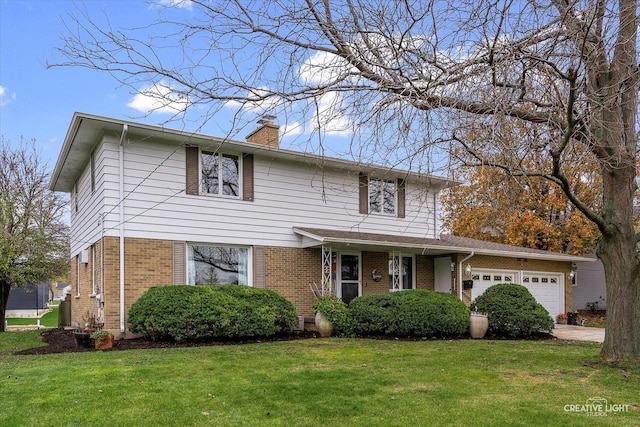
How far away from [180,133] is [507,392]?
851cm

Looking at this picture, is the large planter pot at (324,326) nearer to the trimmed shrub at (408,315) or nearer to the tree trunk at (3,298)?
the trimmed shrub at (408,315)

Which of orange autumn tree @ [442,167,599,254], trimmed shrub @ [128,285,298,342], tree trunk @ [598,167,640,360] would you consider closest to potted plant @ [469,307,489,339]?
tree trunk @ [598,167,640,360]

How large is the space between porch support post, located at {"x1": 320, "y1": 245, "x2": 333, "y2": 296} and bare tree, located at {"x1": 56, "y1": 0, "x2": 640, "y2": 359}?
24.4ft

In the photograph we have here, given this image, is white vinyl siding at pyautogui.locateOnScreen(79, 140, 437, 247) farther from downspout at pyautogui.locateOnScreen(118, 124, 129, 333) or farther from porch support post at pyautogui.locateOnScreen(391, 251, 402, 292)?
porch support post at pyautogui.locateOnScreen(391, 251, 402, 292)

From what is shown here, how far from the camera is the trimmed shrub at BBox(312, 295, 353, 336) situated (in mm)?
12164

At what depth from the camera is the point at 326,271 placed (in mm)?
13758

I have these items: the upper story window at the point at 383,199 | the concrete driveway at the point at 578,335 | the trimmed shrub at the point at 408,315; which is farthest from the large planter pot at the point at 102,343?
the concrete driveway at the point at 578,335

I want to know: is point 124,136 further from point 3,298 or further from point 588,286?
point 588,286

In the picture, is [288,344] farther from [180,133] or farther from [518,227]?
[518,227]

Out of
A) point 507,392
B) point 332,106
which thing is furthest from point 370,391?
point 332,106

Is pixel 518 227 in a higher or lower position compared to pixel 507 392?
higher

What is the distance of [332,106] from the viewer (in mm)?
5613

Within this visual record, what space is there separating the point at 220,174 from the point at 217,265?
7.89 feet

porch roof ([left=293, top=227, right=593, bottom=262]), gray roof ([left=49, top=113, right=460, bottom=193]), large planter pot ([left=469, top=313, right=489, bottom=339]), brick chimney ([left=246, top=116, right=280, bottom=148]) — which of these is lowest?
large planter pot ([left=469, top=313, right=489, bottom=339])
